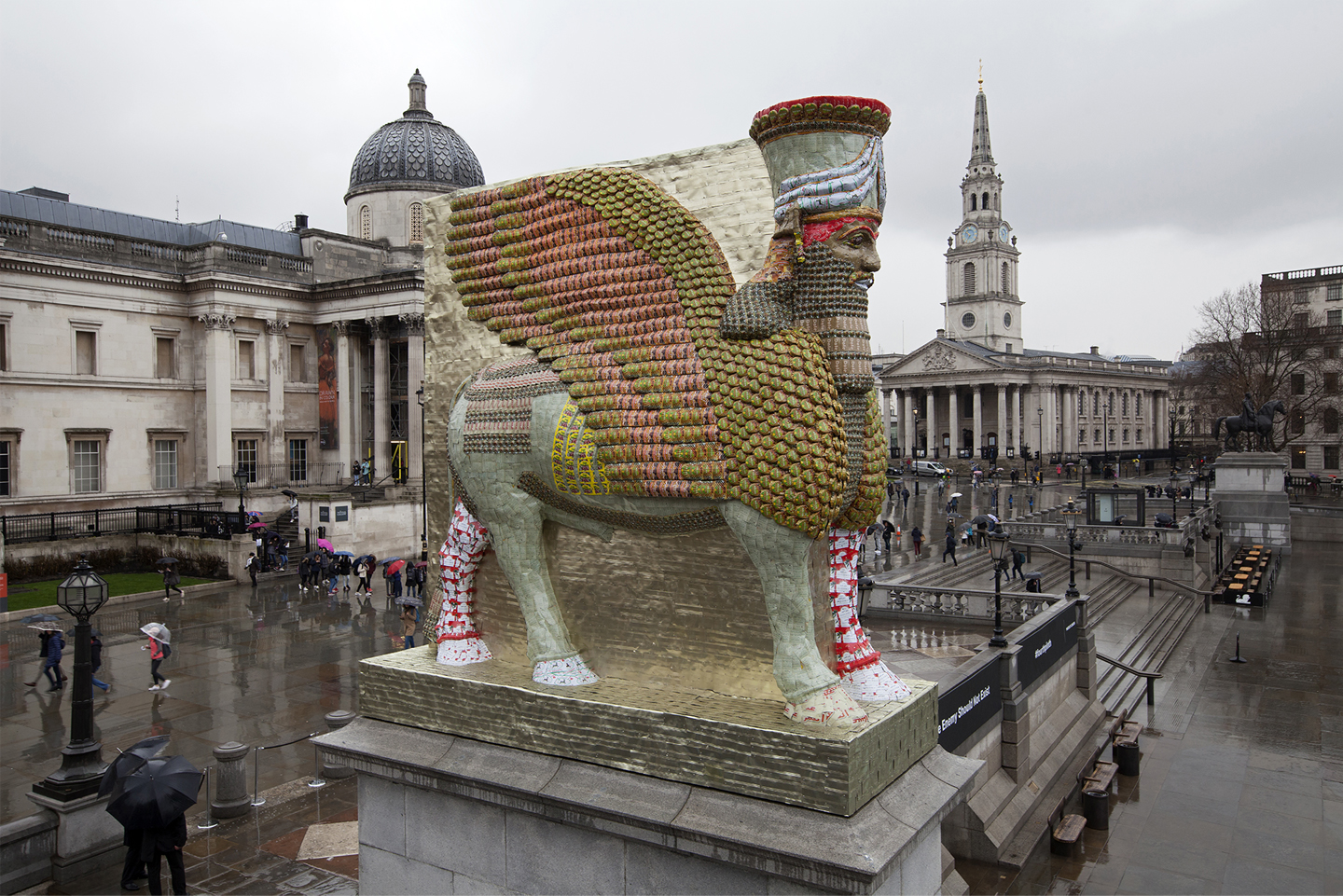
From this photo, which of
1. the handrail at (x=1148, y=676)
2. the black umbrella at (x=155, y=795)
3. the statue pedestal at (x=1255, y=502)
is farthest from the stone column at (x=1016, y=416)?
the black umbrella at (x=155, y=795)

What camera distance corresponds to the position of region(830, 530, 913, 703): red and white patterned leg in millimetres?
5859

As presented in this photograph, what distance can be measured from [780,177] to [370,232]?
145 feet

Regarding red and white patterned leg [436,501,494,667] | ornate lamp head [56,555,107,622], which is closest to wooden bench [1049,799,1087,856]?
red and white patterned leg [436,501,494,667]

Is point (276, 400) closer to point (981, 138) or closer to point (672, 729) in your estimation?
point (672, 729)

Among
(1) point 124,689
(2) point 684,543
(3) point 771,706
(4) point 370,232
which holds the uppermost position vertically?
(4) point 370,232

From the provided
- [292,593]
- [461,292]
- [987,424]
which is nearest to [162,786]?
[461,292]

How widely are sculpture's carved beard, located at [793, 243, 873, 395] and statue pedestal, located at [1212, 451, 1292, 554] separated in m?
41.3

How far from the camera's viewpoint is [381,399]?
40.4 metres

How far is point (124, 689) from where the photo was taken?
54.5 ft

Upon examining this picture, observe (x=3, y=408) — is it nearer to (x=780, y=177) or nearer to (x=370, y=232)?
(x=370, y=232)

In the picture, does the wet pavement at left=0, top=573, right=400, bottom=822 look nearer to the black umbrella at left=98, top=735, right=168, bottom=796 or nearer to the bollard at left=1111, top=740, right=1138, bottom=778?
the black umbrella at left=98, top=735, right=168, bottom=796

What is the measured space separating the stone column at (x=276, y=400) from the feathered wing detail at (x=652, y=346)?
121ft

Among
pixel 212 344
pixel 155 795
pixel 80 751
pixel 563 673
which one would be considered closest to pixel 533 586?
pixel 563 673

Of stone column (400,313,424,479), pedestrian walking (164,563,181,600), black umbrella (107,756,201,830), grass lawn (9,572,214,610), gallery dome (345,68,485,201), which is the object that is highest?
gallery dome (345,68,485,201)
